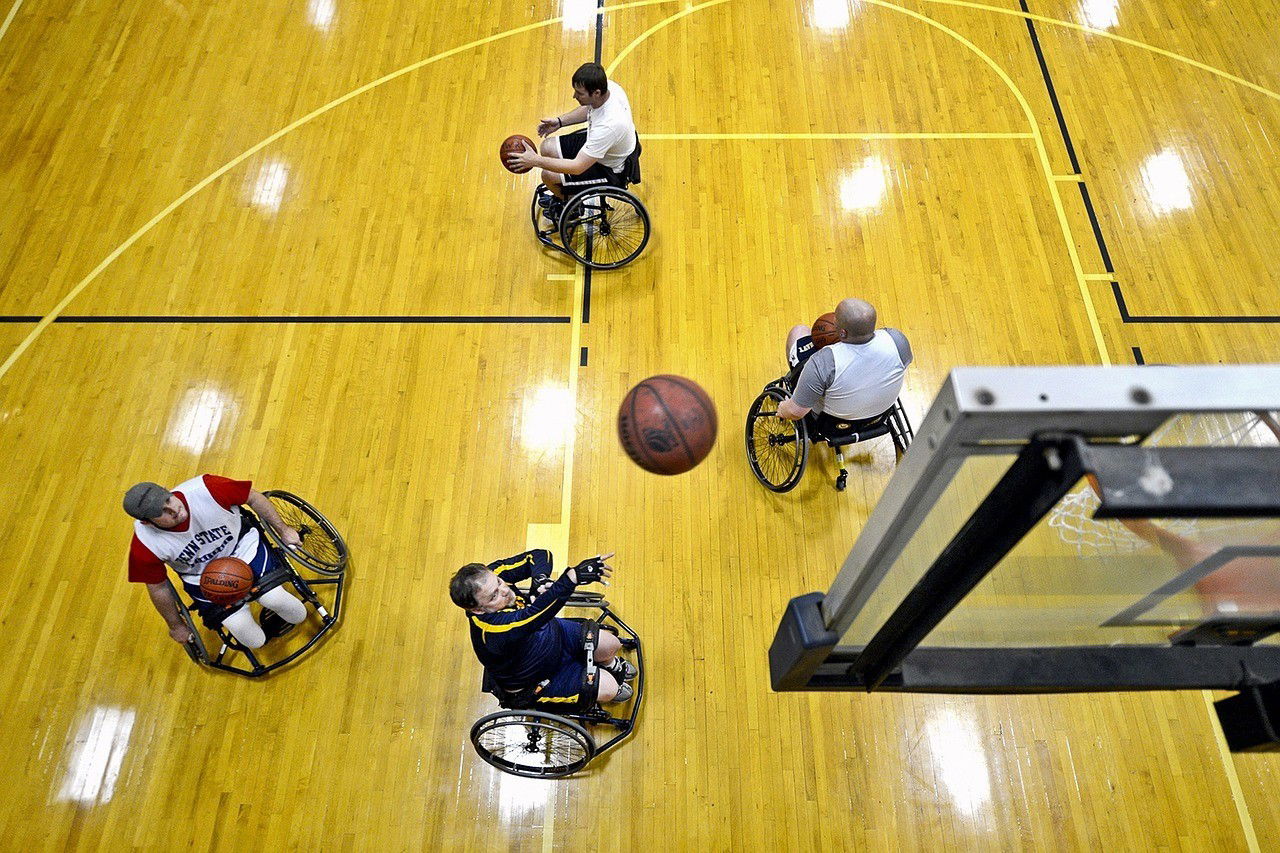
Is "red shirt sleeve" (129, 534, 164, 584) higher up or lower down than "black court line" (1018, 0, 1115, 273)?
lower down

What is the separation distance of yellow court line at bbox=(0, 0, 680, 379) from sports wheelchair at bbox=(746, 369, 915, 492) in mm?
4151

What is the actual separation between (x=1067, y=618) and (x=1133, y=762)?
118 inches

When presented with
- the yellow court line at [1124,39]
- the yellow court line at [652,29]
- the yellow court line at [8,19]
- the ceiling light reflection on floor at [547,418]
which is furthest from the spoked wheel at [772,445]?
the yellow court line at [8,19]

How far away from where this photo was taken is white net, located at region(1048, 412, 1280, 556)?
120cm

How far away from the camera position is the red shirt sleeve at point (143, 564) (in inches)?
149

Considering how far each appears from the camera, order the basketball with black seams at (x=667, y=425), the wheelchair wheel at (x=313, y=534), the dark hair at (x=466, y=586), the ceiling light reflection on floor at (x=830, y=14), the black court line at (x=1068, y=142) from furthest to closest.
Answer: the ceiling light reflection on floor at (x=830, y=14) → the black court line at (x=1068, y=142) → the wheelchair wheel at (x=313, y=534) → the basketball with black seams at (x=667, y=425) → the dark hair at (x=466, y=586)

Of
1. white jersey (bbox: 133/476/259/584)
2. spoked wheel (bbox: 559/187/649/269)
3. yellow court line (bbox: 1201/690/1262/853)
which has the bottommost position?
yellow court line (bbox: 1201/690/1262/853)

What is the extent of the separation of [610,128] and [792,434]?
211 centimetres

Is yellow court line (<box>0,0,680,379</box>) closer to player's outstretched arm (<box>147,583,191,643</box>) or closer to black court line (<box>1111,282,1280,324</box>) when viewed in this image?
player's outstretched arm (<box>147,583,191,643</box>)

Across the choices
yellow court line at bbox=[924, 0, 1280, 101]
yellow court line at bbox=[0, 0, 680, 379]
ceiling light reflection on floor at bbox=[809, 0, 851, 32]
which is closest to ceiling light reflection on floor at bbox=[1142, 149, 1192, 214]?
yellow court line at bbox=[924, 0, 1280, 101]

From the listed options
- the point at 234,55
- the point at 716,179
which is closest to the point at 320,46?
the point at 234,55

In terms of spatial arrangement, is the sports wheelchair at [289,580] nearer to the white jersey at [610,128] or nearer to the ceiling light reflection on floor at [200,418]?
the ceiling light reflection on floor at [200,418]

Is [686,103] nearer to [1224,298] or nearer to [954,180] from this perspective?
[954,180]

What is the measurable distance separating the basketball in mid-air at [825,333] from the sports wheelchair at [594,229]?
5.21 ft
